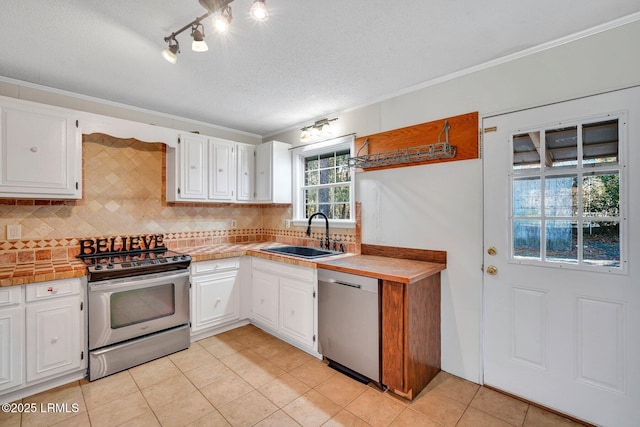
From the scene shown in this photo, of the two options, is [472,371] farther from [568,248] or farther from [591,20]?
[591,20]

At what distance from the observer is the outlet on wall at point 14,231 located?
94.0 inches

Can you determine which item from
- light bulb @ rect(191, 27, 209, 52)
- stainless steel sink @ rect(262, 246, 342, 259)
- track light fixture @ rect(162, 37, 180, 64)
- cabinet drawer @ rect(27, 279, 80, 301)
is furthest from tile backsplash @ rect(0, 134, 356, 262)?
light bulb @ rect(191, 27, 209, 52)

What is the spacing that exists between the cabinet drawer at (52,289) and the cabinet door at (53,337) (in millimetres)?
44

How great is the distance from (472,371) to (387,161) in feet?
6.03

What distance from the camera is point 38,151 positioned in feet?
7.50

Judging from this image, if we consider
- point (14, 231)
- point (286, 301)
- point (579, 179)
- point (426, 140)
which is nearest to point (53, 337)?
point (14, 231)

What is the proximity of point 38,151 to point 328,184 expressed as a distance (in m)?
2.61

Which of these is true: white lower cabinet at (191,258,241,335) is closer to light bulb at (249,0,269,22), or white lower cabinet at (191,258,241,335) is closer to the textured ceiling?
the textured ceiling

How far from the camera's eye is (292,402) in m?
2.00

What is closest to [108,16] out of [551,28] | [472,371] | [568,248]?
[551,28]

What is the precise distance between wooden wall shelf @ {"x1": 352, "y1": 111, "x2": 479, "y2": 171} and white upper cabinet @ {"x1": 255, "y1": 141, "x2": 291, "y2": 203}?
109 cm

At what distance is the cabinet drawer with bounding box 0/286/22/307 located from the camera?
6.40 feet

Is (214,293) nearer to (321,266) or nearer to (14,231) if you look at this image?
(321,266)

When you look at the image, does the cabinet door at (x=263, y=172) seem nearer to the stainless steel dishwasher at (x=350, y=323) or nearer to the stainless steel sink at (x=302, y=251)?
the stainless steel sink at (x=302, y=251)
